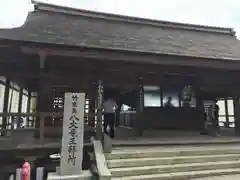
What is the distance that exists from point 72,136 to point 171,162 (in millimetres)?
2719

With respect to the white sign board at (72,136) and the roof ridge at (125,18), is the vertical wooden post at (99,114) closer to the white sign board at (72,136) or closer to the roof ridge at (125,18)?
the white sign board at (72,136)

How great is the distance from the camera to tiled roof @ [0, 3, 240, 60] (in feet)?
24.6

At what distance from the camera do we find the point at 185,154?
664 centimetres

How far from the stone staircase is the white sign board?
0.84 m

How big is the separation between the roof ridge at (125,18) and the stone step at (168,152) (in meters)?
7.98

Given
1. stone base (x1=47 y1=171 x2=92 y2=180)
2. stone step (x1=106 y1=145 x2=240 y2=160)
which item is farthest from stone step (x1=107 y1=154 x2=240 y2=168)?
stone base (x1=47 y1=171 x2=92 y2=180)

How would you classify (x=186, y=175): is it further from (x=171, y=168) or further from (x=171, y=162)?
(x=171, y=162)

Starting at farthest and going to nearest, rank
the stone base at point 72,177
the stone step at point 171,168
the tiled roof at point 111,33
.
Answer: the tiled roof at point 111,33, the stone step at point 171,168, the stone base at point 72,177

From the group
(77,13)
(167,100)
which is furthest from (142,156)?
(77,13)

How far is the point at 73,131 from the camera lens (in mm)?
5645

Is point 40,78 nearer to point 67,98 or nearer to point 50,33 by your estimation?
point 50,33

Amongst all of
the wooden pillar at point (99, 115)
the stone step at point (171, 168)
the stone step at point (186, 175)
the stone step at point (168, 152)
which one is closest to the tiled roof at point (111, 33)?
the wooden pillar at point (99, 115)

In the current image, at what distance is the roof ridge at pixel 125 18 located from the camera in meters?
11.3

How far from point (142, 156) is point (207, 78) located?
5001mm
